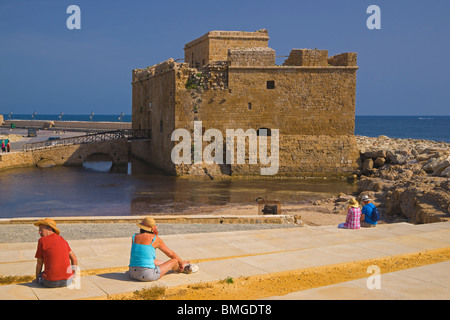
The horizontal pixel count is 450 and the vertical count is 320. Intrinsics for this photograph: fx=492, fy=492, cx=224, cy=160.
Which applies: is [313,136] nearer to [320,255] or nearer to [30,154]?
[30,154]

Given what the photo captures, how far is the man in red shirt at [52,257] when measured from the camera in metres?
6.05

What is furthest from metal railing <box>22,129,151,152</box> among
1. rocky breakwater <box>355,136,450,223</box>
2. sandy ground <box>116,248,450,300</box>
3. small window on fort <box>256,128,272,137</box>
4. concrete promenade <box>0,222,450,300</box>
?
sandy ground <box>116,248,450,300</box>

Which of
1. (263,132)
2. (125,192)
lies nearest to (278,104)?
(263,132)

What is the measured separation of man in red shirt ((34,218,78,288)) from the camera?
6.05 meters

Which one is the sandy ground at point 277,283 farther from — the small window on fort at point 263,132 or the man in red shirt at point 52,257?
the small window on fort at point 263,132

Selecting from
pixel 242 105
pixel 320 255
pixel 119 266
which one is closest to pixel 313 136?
pixel 242 105

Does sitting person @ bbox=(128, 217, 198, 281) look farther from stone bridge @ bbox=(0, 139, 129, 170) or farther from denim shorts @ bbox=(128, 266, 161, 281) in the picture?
stone bridge @ bbox=(0, 139, 129, 170)

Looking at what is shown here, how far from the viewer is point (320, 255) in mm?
8203

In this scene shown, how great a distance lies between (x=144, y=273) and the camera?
6.53m

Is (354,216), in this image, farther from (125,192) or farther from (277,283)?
(125,192)

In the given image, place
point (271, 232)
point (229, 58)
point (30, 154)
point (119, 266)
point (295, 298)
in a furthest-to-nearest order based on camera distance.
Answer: point (30, 154)
point (229, 58)
point (271, 232)
point (119, 266)
point (295, 298)

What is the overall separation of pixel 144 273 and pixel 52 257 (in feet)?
3.92
